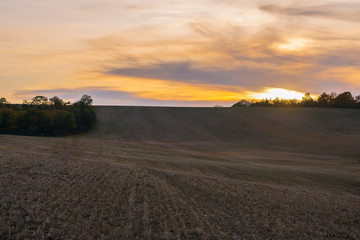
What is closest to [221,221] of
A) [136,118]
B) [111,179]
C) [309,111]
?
[111,179]

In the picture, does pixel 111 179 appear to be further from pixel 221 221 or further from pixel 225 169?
pixel 225 169

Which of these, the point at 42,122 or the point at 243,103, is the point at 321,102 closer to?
the point at 243,103

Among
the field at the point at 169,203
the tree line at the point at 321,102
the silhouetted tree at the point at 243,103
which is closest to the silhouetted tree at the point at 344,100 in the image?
the tree line at the point at 321,102

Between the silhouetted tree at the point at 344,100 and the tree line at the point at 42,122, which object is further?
the silhouetted tree at the point at 344,100

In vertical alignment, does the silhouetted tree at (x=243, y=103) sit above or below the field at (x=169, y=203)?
above

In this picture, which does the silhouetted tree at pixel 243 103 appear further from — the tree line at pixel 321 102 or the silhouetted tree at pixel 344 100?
the silhouetted tree at pixel 344 100

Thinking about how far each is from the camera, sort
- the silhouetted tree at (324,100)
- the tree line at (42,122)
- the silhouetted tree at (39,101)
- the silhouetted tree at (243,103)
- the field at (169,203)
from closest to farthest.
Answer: the field at (169,203), the tree line at (42,122), the silhouetted tree at (39,101), the silhouetted tree at (324,100), the silhouetted tree at (243,103)

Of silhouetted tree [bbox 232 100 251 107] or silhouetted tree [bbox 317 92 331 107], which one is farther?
silhouetted tree [bbox 232 100 251 107]

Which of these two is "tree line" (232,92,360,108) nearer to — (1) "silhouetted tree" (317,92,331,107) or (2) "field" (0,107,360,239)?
(1) "silhouetted tree" (317,92,331,107)

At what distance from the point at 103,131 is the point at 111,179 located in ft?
206

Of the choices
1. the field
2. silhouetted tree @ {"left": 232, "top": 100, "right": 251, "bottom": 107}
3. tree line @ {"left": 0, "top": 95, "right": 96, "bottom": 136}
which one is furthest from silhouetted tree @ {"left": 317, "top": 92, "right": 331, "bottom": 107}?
the field

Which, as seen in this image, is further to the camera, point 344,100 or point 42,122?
point 344,100

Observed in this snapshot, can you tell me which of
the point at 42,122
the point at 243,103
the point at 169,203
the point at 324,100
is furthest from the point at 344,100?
the point at 169,203

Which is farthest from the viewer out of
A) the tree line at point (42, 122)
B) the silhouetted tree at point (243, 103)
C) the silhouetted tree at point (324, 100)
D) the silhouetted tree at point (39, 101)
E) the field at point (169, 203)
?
the silhouetted tree at point (243, 103)
